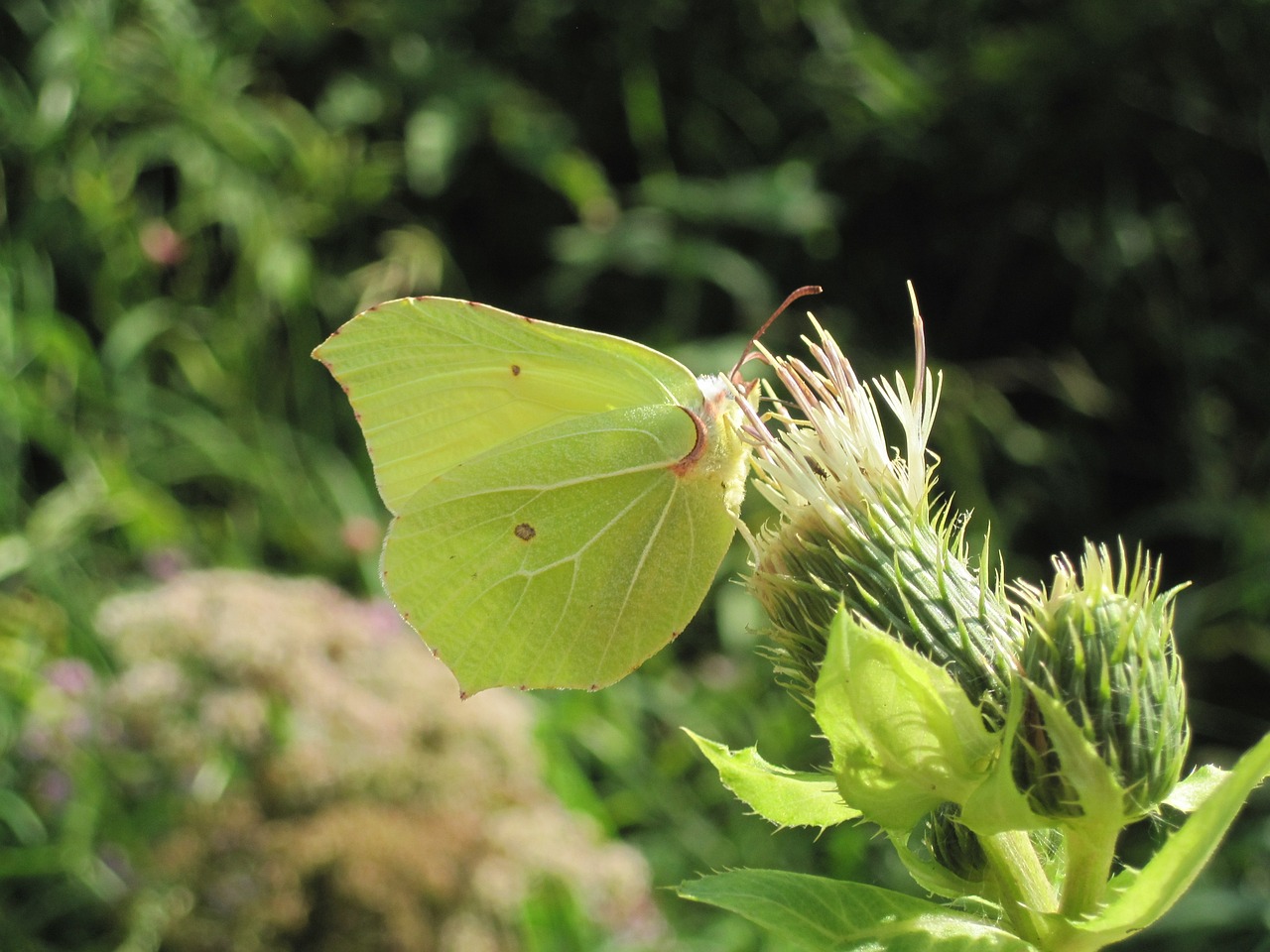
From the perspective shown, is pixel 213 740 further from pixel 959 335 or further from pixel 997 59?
pixel 997 59

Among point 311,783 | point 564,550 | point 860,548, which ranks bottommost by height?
point 311,783

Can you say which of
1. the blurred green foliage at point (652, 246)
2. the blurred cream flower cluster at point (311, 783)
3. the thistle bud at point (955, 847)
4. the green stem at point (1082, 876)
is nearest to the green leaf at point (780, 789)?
the thistle bud at point (955, 847)

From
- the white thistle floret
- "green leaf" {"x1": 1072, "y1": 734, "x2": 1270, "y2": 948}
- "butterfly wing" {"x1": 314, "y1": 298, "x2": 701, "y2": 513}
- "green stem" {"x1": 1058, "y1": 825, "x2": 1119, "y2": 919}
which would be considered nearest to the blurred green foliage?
"butterfly wing" {"x1": 314, "y1": 298, "x2": 701, "y2": 513}

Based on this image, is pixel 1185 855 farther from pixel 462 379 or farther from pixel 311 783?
pixel 311 783

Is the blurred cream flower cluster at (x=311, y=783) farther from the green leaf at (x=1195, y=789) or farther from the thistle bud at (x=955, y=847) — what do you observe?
the green leaf at (x=1195, y=789)

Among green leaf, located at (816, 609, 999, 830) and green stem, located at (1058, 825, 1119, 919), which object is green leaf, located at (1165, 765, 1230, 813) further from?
green leaf, located at (816, 609, 999, 830)

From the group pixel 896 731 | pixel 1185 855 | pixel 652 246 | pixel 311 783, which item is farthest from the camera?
pixel 652 246

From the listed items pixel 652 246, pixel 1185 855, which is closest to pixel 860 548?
pixel 1185 855
